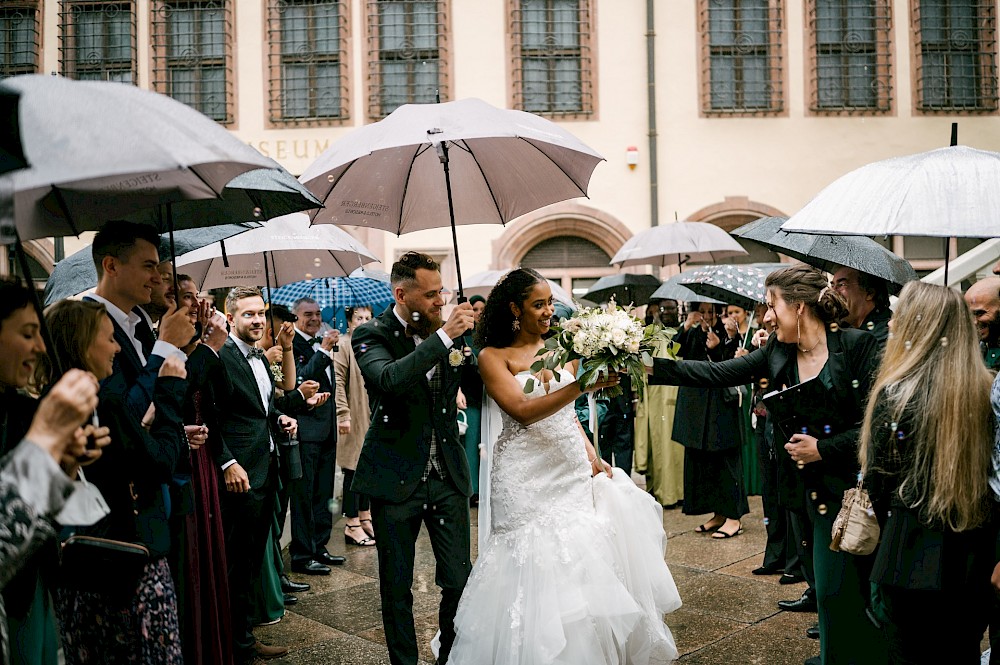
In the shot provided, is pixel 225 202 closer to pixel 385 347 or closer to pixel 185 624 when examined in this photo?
pixel 385 347

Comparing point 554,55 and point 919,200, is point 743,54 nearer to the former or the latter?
point 554,55

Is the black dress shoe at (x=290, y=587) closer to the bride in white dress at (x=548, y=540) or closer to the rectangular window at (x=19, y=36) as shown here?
the bride in white dress at (x=548, y=540)

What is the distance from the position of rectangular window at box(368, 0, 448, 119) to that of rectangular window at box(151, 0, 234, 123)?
2.88m

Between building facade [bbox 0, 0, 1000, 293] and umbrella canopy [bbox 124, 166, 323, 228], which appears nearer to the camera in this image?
umbrella canopy [bbox 124, 166, 323, 228]

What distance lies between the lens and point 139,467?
9.64 ft

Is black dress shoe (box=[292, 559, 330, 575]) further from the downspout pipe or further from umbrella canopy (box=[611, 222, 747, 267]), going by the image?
the downspout pipe

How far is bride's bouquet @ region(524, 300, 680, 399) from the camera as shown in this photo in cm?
375

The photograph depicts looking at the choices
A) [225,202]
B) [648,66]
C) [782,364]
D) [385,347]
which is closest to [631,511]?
[782,364]

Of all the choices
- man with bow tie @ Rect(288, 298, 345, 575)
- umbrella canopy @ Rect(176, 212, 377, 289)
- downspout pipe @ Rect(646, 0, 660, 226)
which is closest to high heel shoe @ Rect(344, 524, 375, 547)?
man with bow tie @ Rect(288, 298, 345, 575)

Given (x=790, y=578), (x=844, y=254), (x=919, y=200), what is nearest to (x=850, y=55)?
(x=790, y=578)

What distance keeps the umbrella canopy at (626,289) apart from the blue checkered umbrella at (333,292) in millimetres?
3279

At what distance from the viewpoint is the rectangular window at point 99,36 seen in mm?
16359

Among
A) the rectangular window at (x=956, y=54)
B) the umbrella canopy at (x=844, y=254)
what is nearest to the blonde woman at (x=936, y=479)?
the umbrella canopy at (x=844, y=254)

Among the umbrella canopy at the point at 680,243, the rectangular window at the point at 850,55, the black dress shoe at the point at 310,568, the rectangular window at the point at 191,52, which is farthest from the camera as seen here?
the rectangular window at the point at 191,52
